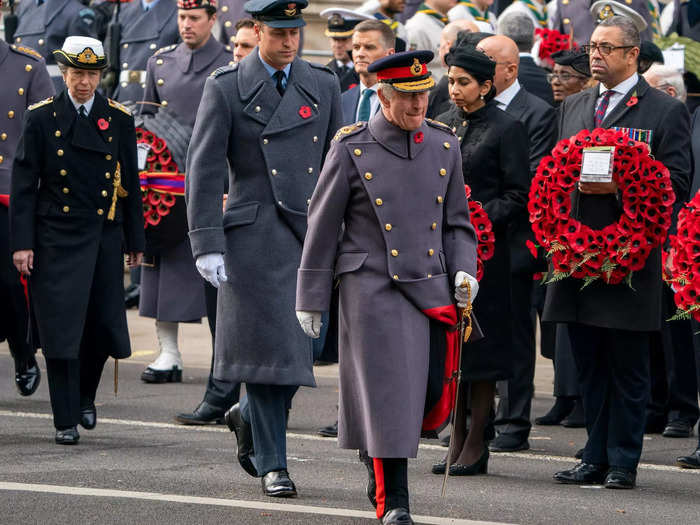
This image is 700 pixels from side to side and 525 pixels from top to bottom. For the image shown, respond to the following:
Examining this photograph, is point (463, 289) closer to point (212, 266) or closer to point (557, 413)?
point (212, 266)

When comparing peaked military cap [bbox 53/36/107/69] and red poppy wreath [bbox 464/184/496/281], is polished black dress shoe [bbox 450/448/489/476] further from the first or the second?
peaked military cap [bbox 53/36/107/69]

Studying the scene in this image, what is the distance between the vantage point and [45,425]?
9992 mm

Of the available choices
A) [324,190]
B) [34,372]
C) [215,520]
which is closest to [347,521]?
[215,520]

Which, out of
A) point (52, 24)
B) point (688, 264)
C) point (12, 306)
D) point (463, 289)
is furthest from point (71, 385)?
point (52, 24)

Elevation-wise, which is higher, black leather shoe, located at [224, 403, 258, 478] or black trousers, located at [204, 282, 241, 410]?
black leather shoe, located at [224, 403, 258, 478]

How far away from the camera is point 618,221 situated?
8414mm

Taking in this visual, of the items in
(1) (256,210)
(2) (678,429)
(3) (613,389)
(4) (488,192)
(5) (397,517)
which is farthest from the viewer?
(2) (678,429)

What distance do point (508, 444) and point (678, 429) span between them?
3.91 feet

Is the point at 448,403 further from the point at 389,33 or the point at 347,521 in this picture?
the point at 389,33

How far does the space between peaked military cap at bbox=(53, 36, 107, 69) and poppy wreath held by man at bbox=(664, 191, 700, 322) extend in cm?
334

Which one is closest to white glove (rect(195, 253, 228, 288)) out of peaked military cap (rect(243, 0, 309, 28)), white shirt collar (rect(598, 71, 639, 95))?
peaked military cap (rect(243, 0, 309, 28))

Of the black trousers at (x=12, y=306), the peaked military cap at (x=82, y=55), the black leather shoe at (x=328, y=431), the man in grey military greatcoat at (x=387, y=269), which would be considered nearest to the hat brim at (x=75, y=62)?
the peaked military cap at (x=82, y=55)

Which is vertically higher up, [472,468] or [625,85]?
[625,85]

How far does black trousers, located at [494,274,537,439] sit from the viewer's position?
962 centimetres
